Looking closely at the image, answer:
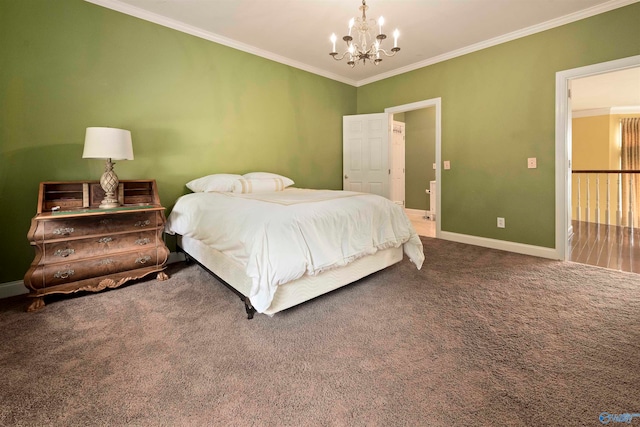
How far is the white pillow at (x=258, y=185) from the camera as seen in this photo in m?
3.19

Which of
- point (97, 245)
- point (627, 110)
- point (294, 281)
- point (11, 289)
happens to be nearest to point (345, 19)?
point (294, 281)

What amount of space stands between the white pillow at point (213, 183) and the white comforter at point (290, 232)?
29 cm

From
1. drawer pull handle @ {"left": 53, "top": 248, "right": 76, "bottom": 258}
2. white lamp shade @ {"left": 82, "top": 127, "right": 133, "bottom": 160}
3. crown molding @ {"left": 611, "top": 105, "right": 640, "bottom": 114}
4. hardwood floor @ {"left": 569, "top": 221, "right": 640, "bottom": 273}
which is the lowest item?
hardwood floor @ {"left": 569, "top": 221, "right": 640, "bottom": 273}

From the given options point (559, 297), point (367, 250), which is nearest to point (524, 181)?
point (559, 297)

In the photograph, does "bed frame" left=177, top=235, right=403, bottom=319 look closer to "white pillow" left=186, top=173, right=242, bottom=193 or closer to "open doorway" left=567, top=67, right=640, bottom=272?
"white pillow" left=186, top=173, right=242, bottom=193

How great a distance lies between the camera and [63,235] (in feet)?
7.13

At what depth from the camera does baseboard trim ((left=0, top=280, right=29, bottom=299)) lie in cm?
235

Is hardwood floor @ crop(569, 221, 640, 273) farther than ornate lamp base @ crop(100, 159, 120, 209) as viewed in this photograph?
Yes

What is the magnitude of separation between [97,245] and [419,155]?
5995mm

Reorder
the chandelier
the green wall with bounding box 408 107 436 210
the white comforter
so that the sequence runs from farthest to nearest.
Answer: the green wall with bounding box 408 107 436 210, the chandelier, the white comforter

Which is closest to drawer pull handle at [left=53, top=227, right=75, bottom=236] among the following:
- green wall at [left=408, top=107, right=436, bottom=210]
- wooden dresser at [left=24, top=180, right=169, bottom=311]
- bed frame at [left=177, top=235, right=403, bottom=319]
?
wooden dresser at [left=24, top=180, right=169, bottom=311]

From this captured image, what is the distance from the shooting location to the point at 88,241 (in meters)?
2.27

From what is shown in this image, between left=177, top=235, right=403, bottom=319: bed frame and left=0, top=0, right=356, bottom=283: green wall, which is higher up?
left=0, top=0, right=356, bottom=283: green wall

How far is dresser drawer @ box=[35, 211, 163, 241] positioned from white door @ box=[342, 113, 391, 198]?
3.19 meters
